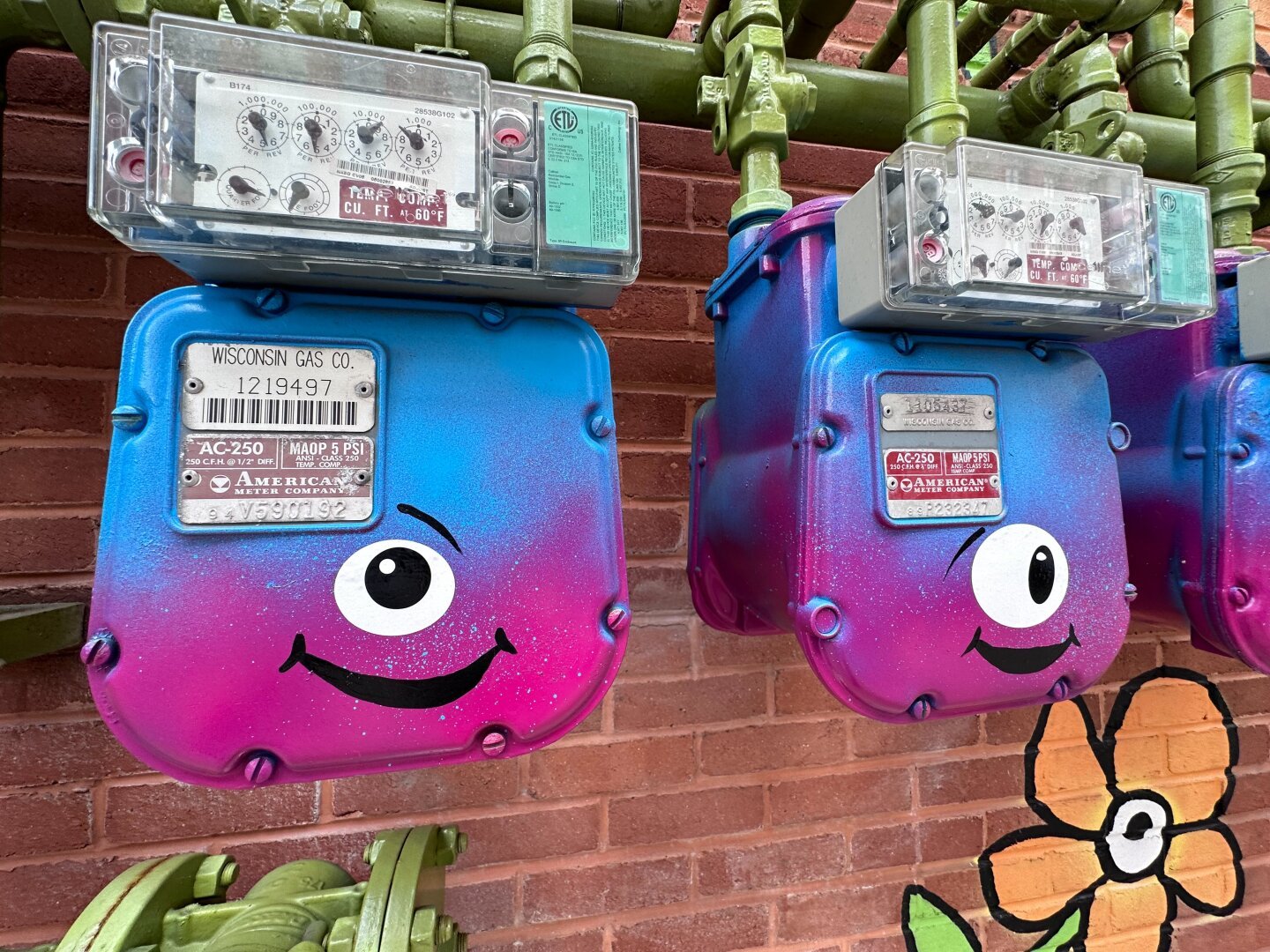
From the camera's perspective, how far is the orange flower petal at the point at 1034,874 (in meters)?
1.09

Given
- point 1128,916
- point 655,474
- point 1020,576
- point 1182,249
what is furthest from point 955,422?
point 1128,916

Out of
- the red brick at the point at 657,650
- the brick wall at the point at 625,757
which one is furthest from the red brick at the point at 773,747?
the red brick at the point at 657,650

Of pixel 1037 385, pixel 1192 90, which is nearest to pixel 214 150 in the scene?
pixel 1037 385

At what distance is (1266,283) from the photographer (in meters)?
0.65

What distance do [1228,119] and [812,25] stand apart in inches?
20.5

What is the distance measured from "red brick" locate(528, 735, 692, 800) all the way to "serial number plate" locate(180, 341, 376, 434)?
2.05 feet

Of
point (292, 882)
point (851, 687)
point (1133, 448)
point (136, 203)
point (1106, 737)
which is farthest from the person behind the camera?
point (1106, 737)

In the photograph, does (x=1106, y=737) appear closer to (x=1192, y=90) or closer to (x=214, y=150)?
(x=1192, y=90)

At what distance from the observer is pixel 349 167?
17.7 inches

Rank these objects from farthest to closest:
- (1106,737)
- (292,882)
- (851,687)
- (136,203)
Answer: (1106,737) → (292,882) → (851,687) → (136,203)

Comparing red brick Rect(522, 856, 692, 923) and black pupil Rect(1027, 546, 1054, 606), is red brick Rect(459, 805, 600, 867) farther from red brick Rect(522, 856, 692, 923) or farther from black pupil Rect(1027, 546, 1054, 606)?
black pupil Rect(1027, 546, 1054, 606)

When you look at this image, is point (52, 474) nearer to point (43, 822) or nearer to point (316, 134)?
point (43, 822)

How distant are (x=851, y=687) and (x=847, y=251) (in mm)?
386

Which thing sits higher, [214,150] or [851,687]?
[214,150]
